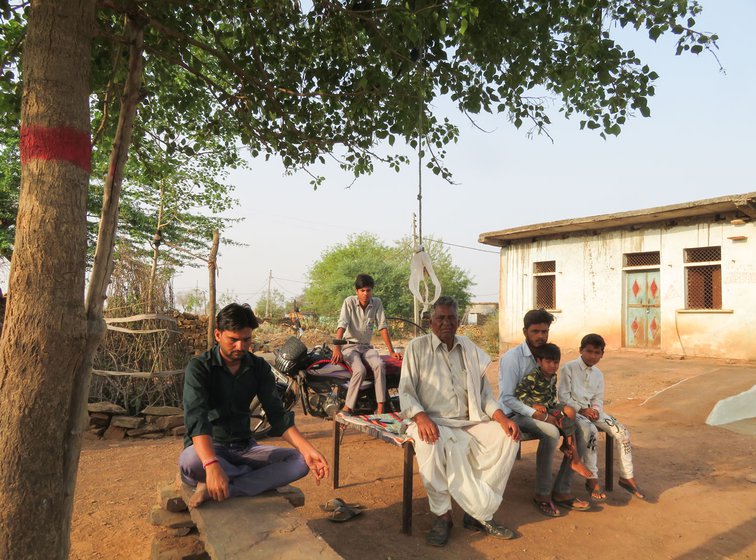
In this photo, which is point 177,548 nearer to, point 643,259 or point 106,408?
point 106,408

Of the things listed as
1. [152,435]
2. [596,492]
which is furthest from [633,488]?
[152,435]

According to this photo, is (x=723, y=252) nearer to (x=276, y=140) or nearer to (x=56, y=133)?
(x=276, y=140)

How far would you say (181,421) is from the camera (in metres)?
7.07

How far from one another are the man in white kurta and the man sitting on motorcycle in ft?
4.83

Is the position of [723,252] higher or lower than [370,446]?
higher

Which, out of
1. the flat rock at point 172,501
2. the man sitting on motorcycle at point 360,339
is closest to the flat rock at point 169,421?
the man sitting on motorcycle at point 360,339

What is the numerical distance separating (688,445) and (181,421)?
621cm

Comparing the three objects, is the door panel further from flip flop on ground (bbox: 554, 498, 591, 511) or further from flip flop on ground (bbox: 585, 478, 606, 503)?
flip flop on ground (bbox: 554, 498, 591, 511)

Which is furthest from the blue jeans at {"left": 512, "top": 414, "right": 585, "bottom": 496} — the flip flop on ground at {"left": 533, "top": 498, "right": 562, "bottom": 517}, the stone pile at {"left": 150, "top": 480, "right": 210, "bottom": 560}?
the stone pile at {"left": 150, "top": 480, "right": 210, "bottom": 560}

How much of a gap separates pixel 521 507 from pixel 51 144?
3938 mm

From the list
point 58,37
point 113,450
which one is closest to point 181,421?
point 113,450

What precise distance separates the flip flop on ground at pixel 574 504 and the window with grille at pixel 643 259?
10.8 m

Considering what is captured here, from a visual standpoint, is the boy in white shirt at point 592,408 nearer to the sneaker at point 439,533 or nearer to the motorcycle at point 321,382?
the sneaker at point 439,533

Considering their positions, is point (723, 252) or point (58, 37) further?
point (723, 252)
